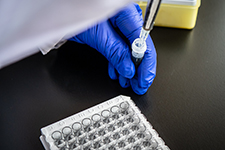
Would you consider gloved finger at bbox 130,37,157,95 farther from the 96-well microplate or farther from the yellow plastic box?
the yellow plastic box

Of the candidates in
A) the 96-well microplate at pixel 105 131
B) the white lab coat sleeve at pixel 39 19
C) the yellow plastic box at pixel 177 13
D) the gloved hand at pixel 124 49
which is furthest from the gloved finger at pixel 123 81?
the white lab coat sleeve at pixel 39 19

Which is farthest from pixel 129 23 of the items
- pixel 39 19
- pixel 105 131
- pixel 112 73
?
pixel 39 19

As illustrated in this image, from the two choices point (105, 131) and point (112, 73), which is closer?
point (105, 131)

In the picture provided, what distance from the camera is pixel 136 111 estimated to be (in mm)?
967

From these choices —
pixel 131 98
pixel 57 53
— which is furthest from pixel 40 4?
pixel 57 53

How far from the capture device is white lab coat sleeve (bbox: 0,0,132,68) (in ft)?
0.75

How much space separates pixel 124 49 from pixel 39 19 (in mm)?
878

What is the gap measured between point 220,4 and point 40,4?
1.49 m

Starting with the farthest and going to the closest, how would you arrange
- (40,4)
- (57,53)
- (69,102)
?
1. (57,53)
2. (69,102)
3. (40,4)

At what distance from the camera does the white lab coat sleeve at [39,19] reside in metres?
0.23

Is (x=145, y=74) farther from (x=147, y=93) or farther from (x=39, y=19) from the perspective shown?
(x=39, y=19)

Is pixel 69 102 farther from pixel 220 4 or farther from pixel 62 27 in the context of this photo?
pixel 220 4

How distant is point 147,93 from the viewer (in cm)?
109

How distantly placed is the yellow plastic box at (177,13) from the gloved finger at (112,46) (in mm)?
273
